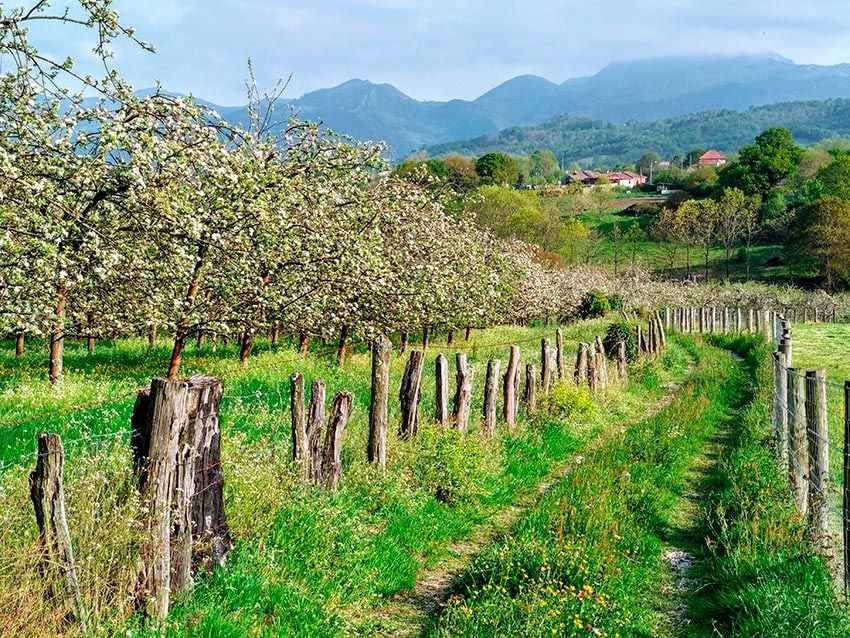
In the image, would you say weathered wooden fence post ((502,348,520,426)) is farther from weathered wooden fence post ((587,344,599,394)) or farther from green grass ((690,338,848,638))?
weathered wooden fence post ((587,344,599,394))

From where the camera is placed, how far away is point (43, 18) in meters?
8.33

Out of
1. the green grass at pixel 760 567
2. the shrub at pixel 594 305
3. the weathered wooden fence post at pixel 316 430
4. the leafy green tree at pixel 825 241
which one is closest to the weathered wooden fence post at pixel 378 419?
the weathered wooden fence post at pixel 316 430

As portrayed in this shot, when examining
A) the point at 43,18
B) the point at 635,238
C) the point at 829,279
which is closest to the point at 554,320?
the point at 829,279

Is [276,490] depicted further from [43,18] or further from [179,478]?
[43,18]

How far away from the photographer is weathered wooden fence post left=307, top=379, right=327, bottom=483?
27.3 ft

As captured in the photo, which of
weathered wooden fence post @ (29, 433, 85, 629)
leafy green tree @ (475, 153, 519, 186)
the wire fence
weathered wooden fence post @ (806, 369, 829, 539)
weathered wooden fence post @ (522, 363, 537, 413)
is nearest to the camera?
weathered wooden fence post @ (29, 433, 85, 629)

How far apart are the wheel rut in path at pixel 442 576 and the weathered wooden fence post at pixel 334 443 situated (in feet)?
4.63

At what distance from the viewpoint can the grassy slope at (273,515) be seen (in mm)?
5402

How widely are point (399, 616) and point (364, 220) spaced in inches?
436

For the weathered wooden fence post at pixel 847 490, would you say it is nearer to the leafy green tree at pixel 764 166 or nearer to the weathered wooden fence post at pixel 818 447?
the weathered wooden fence post at pixel 818 447

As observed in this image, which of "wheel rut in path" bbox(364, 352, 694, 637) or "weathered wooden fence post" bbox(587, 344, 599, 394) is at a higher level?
"weathered wooden fence post" bbox(587, 344, 599, 394)

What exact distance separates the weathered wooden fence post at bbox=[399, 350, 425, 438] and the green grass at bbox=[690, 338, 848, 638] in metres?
4.00

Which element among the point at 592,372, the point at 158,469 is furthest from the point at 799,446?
the point at 592,372

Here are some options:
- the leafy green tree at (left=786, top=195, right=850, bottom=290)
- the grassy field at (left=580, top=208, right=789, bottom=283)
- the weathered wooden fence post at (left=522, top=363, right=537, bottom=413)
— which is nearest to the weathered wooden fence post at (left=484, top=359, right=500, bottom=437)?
the weathered wooden fence post at (left=522, top=363, right=537, bottom=413)
